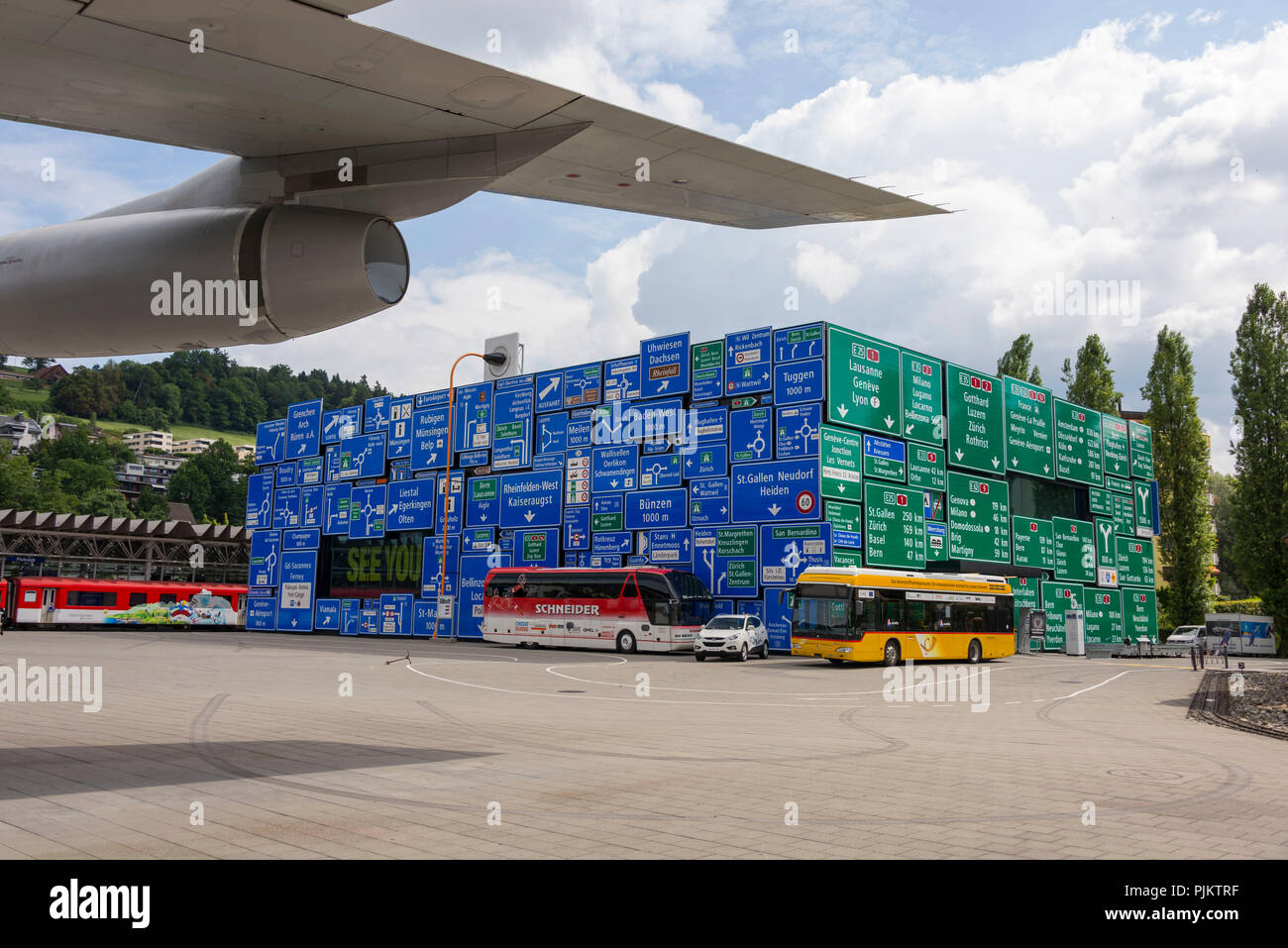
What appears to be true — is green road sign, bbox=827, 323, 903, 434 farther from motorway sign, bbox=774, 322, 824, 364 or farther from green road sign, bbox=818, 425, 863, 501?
green road sign, bbox=818, 425, 863, 501

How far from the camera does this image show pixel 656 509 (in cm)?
4238

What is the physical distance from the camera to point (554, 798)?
8.01 meters

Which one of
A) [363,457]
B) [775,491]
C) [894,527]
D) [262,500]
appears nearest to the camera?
[775,491]

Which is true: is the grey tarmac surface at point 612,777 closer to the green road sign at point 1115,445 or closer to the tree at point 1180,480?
the green road sign at point 1115,445

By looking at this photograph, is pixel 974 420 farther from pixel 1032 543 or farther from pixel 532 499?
pixel 532 499

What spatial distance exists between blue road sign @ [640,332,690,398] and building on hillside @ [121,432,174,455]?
149087 mm

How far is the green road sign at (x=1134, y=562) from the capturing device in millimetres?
52000

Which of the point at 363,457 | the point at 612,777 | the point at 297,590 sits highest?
the point at 363,457

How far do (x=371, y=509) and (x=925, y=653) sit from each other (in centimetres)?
3354

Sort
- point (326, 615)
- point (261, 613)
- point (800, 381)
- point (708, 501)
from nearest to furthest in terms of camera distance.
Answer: point (800, 381)
point (708, 501)
point (326, 615)
point (261, 613)

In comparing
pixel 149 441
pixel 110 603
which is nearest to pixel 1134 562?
pixel 110 603

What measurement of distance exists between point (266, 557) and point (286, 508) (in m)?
3.32
